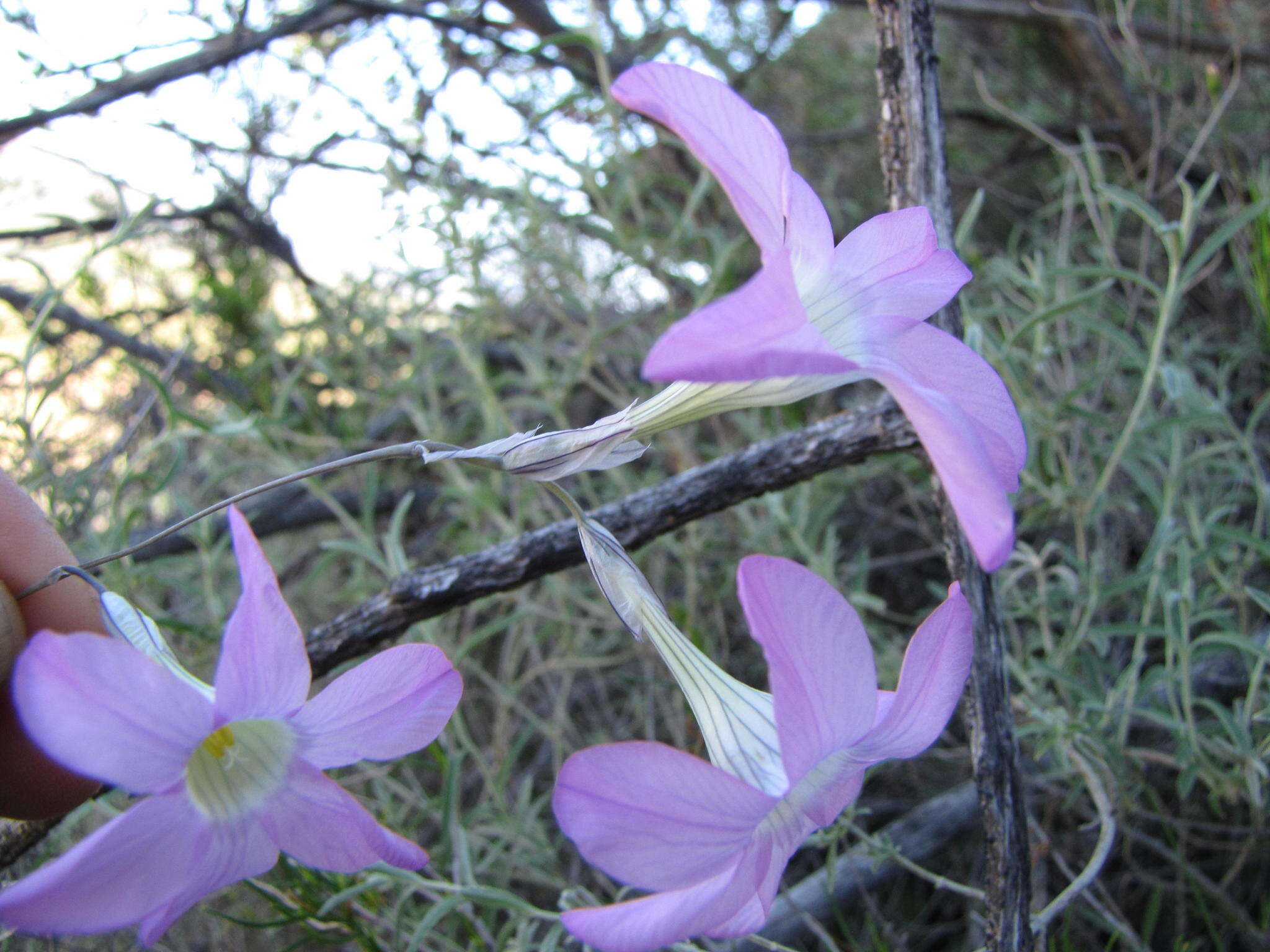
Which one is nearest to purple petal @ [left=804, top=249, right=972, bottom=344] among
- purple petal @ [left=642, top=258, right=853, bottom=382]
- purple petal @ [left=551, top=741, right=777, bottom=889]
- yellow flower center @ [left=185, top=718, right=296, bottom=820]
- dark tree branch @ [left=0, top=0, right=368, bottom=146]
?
purple petal @ [left=642, top=258, right=853, bottom=382]

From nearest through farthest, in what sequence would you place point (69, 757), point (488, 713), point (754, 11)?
point (69, 757)
point (488, 713)
point (754, 11)

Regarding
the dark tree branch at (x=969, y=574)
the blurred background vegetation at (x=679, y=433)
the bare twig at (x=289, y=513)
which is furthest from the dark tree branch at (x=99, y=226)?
the dark tree branch at (x=969, y=574)

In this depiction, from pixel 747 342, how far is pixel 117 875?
32 centimetres

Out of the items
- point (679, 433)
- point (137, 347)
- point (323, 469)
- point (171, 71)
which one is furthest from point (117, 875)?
point (137, 347)

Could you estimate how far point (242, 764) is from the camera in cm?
42

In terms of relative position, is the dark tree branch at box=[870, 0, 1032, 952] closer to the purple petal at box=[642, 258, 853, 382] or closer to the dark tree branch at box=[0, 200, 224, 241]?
the purple petal at box=[642, 258, 853, 382]

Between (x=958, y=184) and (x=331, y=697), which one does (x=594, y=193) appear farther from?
(x=958, y=184)

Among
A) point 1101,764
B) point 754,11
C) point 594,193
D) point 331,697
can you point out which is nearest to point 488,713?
point 594,193

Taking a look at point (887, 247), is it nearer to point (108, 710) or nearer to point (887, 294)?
point (887, 294)

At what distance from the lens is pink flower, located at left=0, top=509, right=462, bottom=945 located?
307mm

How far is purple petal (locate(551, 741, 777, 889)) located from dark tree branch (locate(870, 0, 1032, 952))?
1.22 ft

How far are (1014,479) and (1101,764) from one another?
537 mm

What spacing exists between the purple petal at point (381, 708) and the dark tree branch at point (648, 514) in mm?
279

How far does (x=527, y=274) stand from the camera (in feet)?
4.80
